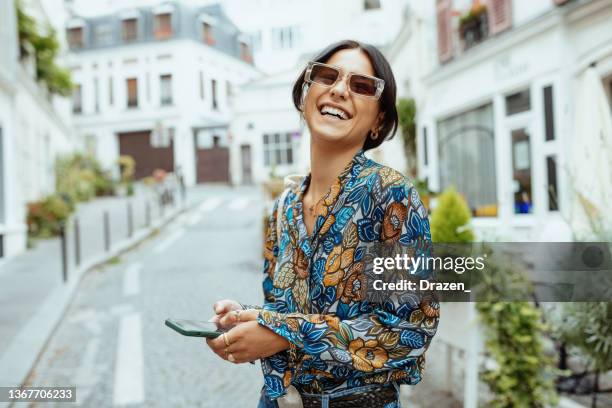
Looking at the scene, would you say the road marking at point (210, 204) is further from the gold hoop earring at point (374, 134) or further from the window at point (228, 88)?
the gold hoop earring at point (374, 134)

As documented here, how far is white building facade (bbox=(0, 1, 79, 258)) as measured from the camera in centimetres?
1103

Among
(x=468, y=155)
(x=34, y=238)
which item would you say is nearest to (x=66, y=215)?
(x=34, y=238)

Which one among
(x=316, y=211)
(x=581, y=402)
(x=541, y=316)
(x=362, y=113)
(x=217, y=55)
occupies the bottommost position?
(x=581, y=402)

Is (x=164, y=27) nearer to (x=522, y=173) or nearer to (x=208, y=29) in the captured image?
(x=208, y=29)

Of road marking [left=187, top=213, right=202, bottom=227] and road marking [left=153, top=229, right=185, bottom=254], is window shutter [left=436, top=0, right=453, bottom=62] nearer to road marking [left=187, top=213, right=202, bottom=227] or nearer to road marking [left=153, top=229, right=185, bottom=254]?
road marking [left=153, top=229, right=185, bottom=254]

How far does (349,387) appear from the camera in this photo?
1.22 m

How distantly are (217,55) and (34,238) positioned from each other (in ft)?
37.6

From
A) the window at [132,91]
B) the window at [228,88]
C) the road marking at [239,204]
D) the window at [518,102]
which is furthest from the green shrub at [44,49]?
the window at [228,88]

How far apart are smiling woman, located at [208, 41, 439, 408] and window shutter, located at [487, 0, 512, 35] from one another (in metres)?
9.13

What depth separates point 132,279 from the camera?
27.6ft

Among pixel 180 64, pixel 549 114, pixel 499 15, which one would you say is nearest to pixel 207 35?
pixel 180 64

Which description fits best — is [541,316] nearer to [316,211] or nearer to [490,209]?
[316,211]

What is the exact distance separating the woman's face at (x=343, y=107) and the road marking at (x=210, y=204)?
18.9 meters

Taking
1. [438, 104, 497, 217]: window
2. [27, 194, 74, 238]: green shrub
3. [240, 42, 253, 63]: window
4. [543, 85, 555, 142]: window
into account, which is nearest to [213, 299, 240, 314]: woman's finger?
[240, 42, 253, 63]: window
